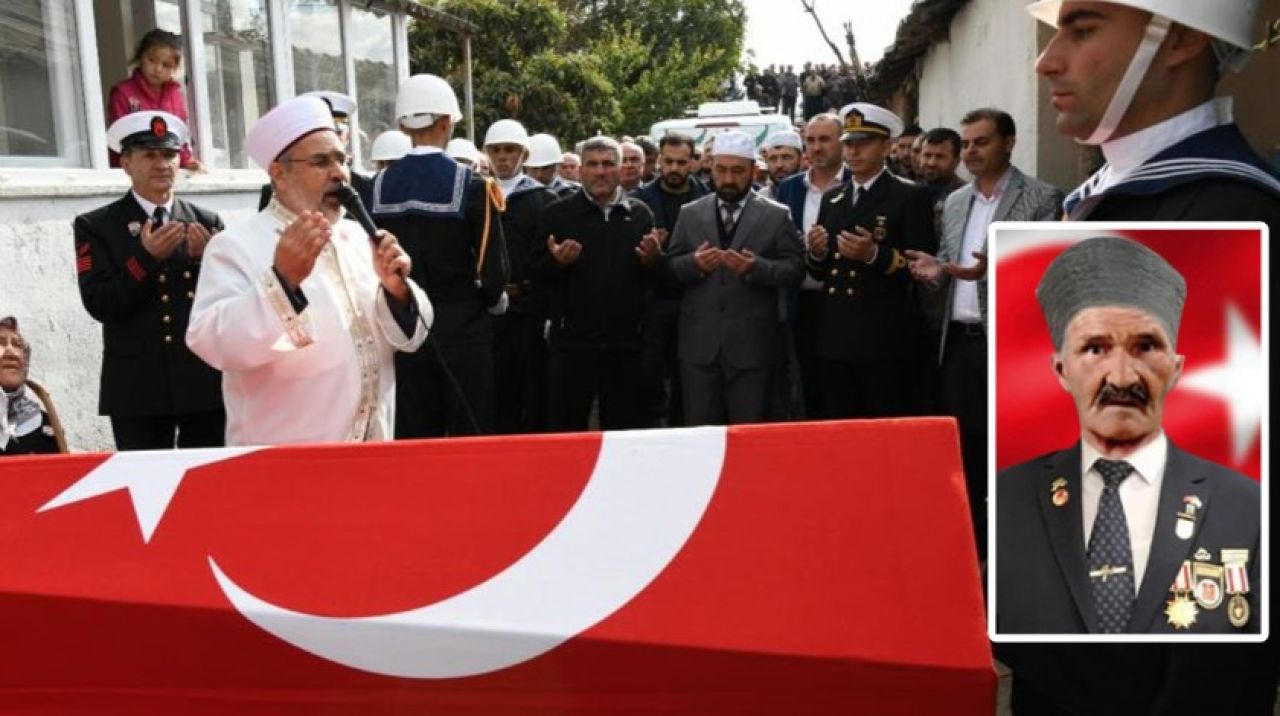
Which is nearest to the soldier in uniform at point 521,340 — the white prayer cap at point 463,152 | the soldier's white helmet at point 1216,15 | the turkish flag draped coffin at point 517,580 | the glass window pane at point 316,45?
the white prayer cap at point 463,152

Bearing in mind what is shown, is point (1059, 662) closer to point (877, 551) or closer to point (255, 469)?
point (877, 551)

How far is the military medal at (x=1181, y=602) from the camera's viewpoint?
1.29m

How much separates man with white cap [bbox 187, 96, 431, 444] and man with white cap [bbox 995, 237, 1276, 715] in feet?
6.54

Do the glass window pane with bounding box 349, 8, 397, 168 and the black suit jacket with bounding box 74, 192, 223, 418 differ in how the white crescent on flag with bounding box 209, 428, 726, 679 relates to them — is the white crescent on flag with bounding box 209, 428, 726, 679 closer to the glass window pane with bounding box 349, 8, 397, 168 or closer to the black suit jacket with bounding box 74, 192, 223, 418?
the black suit jacket with bounding box 74, 192, 223, 418

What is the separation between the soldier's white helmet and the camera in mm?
1611

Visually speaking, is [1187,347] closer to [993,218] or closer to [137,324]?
[993,218]

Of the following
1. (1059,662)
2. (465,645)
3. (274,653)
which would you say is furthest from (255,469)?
(1059,662)

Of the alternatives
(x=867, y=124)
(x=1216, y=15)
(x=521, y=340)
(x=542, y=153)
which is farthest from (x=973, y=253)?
(x=542, y=153)

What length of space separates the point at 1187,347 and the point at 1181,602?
0.28 m

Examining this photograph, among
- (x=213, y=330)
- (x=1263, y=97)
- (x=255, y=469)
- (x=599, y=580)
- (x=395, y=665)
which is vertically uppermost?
(x=1263, y=97)

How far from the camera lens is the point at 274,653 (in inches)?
78.0

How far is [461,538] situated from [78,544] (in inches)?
Answer: 28.2

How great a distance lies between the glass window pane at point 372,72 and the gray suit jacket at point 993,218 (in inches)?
263

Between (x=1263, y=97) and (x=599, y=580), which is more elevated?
(x=1263, y=97)
